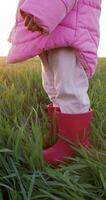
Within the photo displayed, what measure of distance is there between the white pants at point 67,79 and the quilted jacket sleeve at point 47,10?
0.54 feet

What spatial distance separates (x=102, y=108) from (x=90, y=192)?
38.6 inches

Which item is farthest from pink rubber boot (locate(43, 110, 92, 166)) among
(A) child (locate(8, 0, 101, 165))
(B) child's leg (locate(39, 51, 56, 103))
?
(B) child's leg (locate(39, 51, 56, 103))

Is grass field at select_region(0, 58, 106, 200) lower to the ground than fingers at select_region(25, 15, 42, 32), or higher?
lower

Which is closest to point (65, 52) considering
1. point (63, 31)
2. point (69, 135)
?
point (63, 31)

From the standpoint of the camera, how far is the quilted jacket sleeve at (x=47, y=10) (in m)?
1.68

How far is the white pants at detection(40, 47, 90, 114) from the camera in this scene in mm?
1851

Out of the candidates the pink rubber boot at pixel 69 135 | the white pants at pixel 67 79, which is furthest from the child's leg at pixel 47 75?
the pink rubber boot at pixel 69 135

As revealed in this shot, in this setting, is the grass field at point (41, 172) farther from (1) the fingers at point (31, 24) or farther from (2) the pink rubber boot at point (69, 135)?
(1) the fingers at point (31, 24)

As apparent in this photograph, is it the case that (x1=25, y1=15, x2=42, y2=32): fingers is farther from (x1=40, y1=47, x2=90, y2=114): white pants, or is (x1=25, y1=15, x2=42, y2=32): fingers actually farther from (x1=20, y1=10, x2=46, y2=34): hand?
(x1=40, y1=47, x2=90, y2=114): white pants

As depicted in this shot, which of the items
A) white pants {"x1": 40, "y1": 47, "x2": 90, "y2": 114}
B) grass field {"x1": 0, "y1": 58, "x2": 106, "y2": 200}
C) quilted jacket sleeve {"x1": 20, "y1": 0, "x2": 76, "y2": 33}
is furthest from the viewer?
white pants {"x1": 40, "y1": 47, "x2": 90, "y2": 114}

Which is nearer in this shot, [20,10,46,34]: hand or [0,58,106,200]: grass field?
[0,58,106,200]: grass field

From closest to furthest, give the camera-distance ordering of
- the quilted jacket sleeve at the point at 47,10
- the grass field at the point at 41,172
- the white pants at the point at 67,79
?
1. the grass field at the point at 41,172
2. the quilted jacket sleeve at the point at 47,10
3. the white pants at the point at 67,79

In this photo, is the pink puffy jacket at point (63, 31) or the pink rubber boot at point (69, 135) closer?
the pink puffy jacket at point (63, 31)

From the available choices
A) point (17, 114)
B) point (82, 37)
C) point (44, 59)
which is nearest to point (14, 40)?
point (44, 59)
